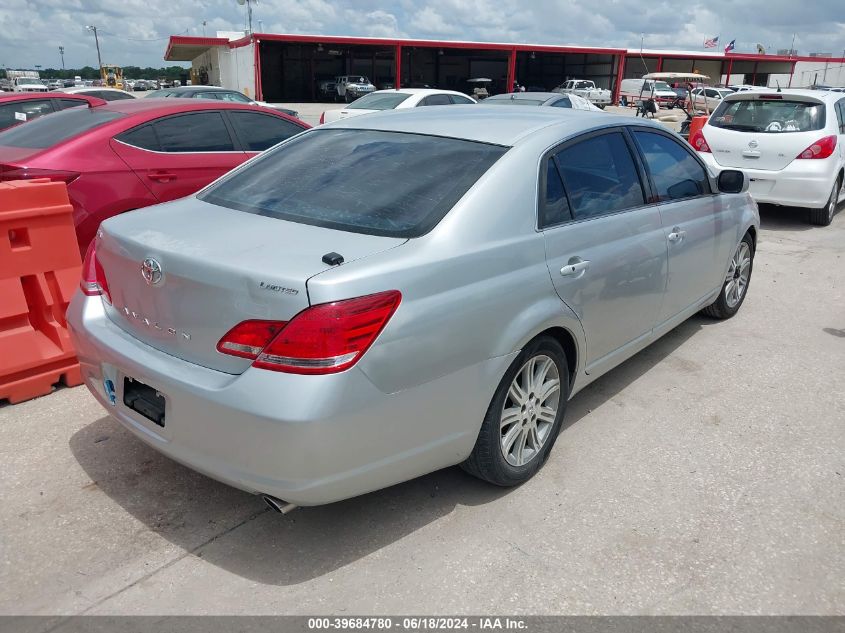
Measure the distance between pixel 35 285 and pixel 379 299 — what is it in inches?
109

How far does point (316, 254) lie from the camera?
98.4 inches

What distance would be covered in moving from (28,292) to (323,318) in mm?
2748

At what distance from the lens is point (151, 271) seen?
263 cm

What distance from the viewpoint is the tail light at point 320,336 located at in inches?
89.7

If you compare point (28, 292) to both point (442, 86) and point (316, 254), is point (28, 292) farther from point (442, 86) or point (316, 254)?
point (442, 86)

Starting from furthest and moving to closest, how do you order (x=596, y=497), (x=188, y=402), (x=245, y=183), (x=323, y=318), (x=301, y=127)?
(x=301, y=127) → (x=245, y=183) → (x=596, y=497) → (x=188, y=402) → (x=323, y=318)

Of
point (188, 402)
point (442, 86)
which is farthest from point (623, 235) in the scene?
point (442, 86)

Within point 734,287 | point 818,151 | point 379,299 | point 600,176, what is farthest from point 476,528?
point 818,151

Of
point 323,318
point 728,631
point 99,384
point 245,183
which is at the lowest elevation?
point 728,631

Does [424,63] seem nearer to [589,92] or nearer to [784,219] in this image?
[589,92]

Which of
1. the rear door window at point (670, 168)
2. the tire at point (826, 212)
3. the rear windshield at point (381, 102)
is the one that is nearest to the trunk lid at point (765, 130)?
the tire at point (826, 212)

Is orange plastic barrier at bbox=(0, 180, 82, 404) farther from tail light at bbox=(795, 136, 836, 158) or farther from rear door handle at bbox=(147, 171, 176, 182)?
tail light at bbox=(795, 136, 836, 158)

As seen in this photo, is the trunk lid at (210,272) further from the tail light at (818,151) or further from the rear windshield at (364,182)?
the tail light at (818,151)

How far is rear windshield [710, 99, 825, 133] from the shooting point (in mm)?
8805
